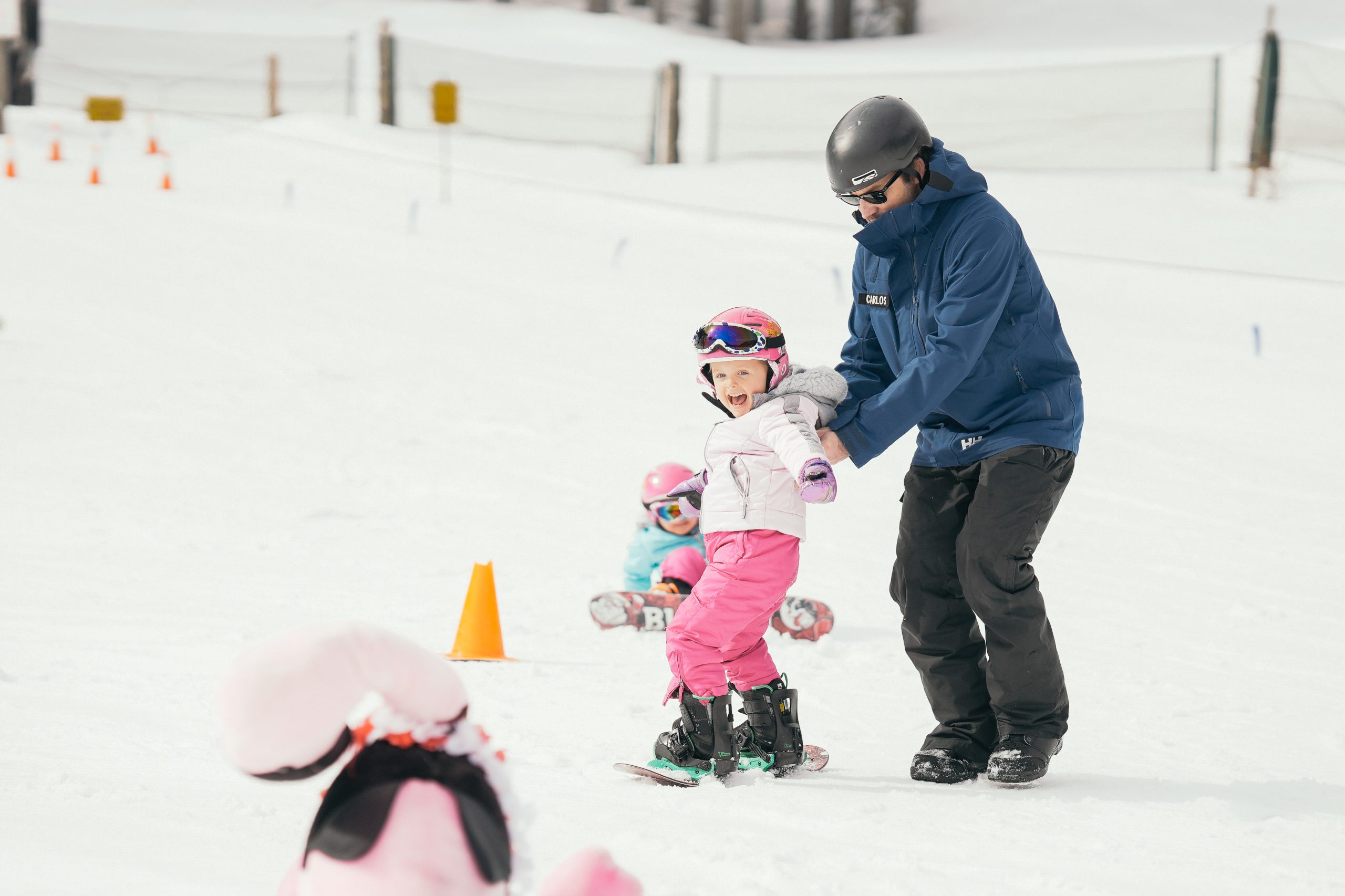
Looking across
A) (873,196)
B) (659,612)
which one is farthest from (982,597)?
(659,612)

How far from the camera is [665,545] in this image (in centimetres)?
667

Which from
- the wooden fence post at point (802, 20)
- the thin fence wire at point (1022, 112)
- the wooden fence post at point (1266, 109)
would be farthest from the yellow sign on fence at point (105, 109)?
the wooden fence post at point (802, 20)

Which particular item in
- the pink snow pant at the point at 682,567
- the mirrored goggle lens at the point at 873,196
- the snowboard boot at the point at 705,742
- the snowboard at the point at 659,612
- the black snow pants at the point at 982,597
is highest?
the mirrored goggle lens at the point at 873,196

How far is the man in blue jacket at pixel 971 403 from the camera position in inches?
159

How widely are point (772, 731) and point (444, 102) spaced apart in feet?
54.9

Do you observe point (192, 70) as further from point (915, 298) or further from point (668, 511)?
point (915, 298)

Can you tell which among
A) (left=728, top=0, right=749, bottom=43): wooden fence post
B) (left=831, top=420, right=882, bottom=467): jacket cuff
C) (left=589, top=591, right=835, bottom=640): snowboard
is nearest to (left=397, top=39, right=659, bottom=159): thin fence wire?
(left=728, top=0, right=749, bottom=43): wooden fence post

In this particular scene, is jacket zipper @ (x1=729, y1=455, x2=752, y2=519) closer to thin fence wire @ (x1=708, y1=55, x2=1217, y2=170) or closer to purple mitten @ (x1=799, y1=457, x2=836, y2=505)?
purple mitten @ (x1=799, y1=457, x2=836, y2=505)

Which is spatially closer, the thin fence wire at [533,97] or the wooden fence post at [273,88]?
the wooden fence post at [273,88]

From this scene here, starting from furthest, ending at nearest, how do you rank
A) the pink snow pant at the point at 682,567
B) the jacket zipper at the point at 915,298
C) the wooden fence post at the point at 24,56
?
the wooden fence post at the point at 24,56
the pink snow pant at the point at 682,567
the jacket zipper at the point at 915,298

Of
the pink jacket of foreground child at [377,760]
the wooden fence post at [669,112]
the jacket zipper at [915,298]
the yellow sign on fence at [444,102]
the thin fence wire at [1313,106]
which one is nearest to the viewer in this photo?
the pink jacket of foreground child at [377,760]

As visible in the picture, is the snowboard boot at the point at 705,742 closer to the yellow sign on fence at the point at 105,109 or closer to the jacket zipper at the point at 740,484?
the jacket zipper at the point at 740,484

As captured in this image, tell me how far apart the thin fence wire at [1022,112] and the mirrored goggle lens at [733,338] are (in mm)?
17703

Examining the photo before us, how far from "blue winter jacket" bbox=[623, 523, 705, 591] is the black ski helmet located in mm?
2821
